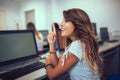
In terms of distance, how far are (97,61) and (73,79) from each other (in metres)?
0.21

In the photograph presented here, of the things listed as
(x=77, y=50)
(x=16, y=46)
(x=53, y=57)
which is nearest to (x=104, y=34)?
(x=16, y=46)

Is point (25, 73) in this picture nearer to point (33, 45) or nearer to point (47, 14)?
point (33, 45)

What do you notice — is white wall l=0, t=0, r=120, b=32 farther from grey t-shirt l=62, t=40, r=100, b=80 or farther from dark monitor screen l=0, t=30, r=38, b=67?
grey t-shirt l=62, t=40, r=100, b=80

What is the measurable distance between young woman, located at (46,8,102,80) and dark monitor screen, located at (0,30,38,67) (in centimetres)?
45

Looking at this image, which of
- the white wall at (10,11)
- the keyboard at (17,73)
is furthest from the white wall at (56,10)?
the keyboard at (17,73)

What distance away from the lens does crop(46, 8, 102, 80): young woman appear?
116cm

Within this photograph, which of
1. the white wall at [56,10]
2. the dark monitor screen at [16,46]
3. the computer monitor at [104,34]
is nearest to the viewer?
the dark monitor screen at [16,46]

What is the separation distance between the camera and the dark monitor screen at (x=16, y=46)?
1.50 m

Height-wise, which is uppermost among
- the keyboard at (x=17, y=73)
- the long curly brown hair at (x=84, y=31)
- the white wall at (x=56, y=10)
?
the white wall at (x=56, y=10)

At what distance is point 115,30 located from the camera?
4332 mm

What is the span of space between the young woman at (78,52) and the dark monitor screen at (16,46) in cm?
45

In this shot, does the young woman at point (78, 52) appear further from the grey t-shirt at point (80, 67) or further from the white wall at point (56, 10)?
the white wall at point (56, 10)

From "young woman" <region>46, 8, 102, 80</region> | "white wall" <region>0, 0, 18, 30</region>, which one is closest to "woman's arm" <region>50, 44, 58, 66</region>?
"young woman" <region>46, 8, 102, 80</region>

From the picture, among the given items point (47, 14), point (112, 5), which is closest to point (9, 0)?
point (47, 14)
